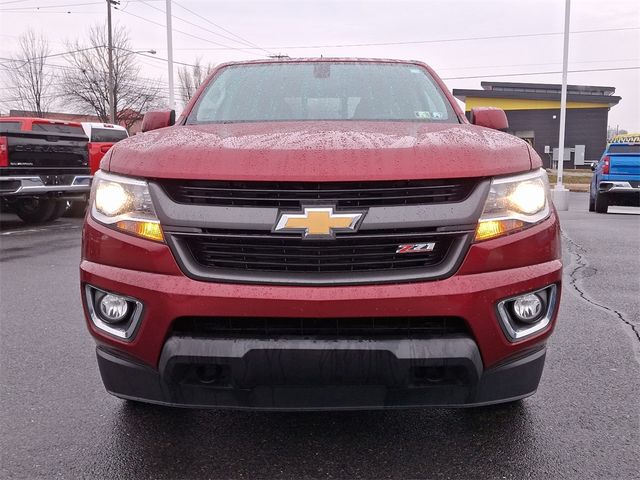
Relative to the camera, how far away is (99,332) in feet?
7.64

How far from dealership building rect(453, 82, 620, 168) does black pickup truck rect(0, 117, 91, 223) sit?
36195 mm

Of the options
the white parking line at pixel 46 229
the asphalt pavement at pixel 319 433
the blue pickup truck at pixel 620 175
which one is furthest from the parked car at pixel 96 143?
the blue pickup truck at pixel 620 175

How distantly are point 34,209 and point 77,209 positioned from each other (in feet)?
6.75

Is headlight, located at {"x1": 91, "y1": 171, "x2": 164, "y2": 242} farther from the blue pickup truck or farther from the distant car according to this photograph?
the blue pickup truck

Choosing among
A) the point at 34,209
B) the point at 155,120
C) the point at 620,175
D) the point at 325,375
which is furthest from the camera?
the point at 620,175

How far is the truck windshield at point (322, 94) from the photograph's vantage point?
3.36 m

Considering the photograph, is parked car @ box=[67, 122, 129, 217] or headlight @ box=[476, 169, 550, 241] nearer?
headlight @ box=[476, 169, 550, 241]

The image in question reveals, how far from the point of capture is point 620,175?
43.5 ft

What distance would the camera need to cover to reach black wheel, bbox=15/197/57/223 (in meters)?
11.6

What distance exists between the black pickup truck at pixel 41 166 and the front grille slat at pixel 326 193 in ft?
29.2

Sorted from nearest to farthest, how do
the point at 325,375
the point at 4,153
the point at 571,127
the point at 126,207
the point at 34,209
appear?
the point at 325,375 < the point at 126,207 < the point at 4,153 < the point at 34,209 < the point at 571,127

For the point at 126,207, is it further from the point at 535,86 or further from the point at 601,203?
the point at 535,86

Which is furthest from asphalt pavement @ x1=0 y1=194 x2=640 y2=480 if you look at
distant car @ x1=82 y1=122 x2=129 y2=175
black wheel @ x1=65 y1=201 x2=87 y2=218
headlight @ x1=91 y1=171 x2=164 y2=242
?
black wheel @ x1=65 y1=201 x2=87 y2=218

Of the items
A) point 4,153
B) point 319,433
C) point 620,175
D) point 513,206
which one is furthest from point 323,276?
point 620,175
